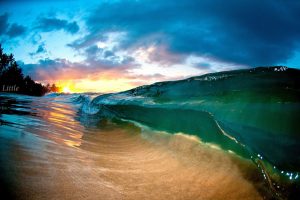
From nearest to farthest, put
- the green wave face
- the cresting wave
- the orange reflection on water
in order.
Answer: the cresting wave, the green wave face, the orange reflection on water

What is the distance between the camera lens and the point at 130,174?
64.2 inches

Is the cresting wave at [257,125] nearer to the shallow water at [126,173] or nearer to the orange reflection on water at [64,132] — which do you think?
the shallow water at [126,173]

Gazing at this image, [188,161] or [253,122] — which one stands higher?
[253,122]

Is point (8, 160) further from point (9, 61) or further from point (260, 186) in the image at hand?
→ point (9, 61)

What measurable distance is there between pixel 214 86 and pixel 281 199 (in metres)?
3.27

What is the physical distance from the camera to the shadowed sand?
1.25 metres

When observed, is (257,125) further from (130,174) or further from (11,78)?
(11,78)

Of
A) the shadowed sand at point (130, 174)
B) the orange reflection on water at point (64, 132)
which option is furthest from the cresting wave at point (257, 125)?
the orange reflection on water at point (64, 132)

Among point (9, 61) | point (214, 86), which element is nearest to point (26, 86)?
point (9, 61)

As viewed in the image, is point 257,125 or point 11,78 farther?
point 11,78

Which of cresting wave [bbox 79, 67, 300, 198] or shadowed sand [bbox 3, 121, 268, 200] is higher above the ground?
cresting wave [bbox 79, 67, 300, 198]

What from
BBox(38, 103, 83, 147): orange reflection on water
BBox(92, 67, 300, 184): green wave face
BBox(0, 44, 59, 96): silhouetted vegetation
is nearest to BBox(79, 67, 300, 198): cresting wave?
BBox(92, 67, 300, 184): green wave face

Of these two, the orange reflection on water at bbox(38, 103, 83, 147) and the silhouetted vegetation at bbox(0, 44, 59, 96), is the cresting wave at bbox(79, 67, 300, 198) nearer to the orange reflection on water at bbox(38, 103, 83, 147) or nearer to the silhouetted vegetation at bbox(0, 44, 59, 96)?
the orange reflection on water at bbox(38, 103, 83, 147)

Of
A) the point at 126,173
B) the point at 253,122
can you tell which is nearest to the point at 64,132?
the point at 126,173
